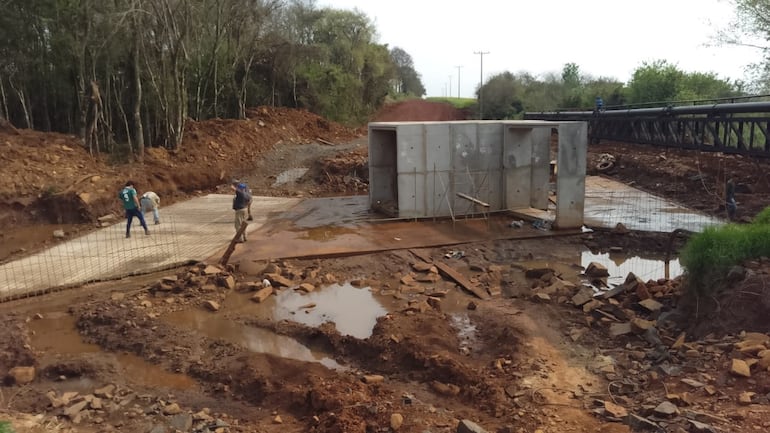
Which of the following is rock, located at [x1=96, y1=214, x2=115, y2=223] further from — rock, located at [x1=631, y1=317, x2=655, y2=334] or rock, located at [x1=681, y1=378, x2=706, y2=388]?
rock, located at [x1=681, y1=378, x2=706, y2=388]

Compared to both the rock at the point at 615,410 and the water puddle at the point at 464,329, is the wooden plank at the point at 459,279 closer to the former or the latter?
the water puddle at the point at 464,329

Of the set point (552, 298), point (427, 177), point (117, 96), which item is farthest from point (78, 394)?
A: point (117, 96)

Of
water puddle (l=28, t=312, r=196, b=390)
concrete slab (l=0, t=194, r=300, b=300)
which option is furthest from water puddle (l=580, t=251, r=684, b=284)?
concrete slab (l=0, t=194, r=300, b=300)

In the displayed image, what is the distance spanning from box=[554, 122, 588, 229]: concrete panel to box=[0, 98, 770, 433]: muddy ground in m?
2.12

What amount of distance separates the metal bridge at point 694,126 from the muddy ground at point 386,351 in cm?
602

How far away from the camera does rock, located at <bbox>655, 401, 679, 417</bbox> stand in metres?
5.42

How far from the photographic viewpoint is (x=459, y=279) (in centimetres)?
1156

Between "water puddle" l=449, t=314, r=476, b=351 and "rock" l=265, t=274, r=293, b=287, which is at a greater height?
"rock" l=265, t=274, r=293, b=287

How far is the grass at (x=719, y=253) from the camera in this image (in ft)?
27.4

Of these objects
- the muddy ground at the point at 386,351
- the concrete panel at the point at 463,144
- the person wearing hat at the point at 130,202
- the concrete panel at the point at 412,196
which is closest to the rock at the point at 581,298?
the muddy ground at the point at 386,351

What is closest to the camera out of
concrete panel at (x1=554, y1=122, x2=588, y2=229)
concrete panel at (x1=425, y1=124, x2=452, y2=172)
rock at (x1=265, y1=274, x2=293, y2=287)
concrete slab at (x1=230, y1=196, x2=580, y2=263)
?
rock at (x1=265, y1=274, x2=293, y2=287)

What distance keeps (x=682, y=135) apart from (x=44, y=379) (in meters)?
21.0

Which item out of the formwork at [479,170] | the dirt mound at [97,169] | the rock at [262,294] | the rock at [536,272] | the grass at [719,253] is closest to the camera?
the grass at [719,253]

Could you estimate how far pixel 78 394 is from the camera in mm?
7199
